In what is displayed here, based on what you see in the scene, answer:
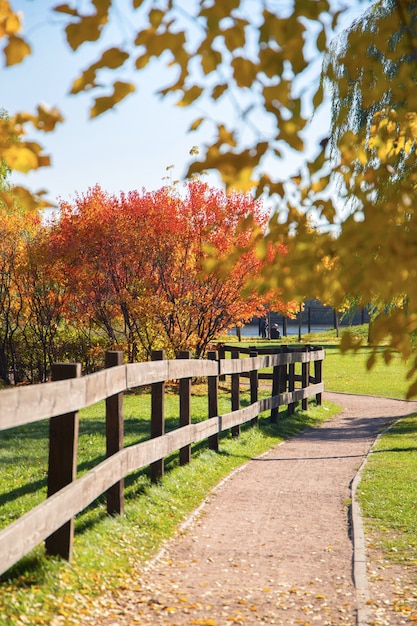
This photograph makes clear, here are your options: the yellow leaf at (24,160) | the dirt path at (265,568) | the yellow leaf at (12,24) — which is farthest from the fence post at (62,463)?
the yellow leaf at (12,24)

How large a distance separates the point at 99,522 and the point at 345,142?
436cm

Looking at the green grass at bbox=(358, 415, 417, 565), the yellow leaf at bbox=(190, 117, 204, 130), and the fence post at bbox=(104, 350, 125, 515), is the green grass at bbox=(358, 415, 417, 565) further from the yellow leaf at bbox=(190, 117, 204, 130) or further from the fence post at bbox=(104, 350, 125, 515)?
the yellow leaf at bbox=(190, 117, 204, 130)

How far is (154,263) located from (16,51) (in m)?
17.6

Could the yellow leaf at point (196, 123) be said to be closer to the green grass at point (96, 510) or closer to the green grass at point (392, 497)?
the green grass at point (96, 510)

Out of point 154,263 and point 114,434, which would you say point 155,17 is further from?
point 154,263

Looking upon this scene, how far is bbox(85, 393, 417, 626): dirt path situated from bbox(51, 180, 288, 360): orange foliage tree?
10.7 meters

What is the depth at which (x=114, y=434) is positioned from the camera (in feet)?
22.2

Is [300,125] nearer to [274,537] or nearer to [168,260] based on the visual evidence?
[274,537]

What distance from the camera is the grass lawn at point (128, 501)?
4973mm

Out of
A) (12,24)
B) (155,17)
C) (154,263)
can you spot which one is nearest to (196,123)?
(155,17)

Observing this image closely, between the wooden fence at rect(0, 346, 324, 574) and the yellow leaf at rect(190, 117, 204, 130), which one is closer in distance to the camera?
the yellow leaf at rect(190, 117, 204, 130)

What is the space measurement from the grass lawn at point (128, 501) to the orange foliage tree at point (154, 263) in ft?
16.1

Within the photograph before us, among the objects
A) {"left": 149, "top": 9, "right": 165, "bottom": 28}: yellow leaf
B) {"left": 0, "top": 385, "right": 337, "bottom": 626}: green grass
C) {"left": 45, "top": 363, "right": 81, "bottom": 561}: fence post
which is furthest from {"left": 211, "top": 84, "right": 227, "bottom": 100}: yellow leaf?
{"left": 0, "top": 385, "right": 337, "bottom": 626}: green grass

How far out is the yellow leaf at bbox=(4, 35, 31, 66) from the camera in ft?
10.2
